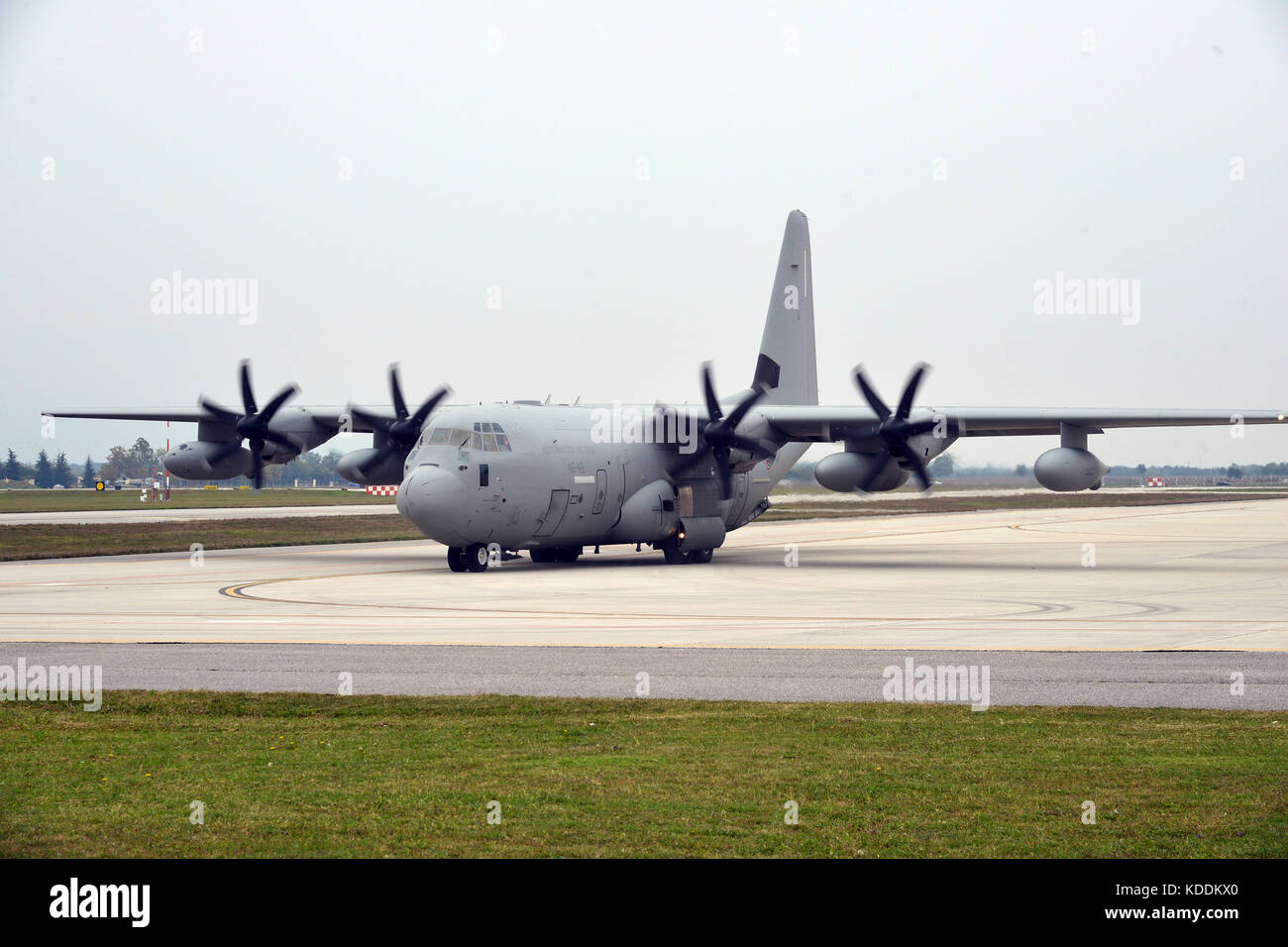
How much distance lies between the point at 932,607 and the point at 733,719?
1328 cm

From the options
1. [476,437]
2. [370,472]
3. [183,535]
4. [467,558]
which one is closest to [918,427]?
[476,437]

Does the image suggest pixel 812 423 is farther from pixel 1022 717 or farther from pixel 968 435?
pixel 1022 717

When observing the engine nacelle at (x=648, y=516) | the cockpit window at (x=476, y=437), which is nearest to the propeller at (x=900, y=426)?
→ the engine nacelle at (x=648, y=516)

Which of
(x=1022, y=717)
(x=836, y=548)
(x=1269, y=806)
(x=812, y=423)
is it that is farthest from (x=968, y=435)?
(x=1269, y=806)

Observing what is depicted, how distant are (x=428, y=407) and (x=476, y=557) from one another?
603 cm

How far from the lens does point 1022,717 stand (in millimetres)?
12820

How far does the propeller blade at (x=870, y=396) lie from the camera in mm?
35625

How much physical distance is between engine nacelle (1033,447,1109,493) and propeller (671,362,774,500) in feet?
27.1

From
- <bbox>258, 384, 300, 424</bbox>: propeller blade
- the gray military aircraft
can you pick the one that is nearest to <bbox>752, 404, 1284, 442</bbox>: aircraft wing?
the gray military aircraft

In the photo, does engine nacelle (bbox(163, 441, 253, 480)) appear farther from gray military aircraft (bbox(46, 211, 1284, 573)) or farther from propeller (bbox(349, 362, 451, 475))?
propeller (bbox(349, 362, 451, 475))

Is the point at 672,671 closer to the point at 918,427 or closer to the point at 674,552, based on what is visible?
the point at 918,427

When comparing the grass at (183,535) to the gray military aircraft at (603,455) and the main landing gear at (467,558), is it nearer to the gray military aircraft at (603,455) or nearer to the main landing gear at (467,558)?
the gray military aircraft at (603,455)

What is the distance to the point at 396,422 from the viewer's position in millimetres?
39656
